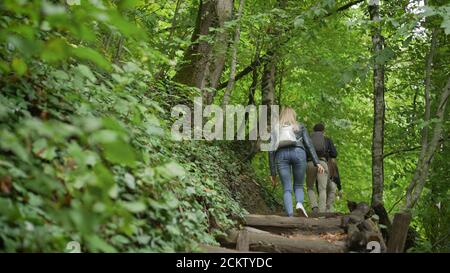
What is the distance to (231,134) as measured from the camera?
1378cm

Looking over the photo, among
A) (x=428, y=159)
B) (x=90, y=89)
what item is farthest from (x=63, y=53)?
(x=428, y=159)

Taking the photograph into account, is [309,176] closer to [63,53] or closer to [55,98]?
[55,98]

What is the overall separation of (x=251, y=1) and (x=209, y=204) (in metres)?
8.26

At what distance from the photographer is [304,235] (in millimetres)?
7723

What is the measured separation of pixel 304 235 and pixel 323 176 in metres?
2.75

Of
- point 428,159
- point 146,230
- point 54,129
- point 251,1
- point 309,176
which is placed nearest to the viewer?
point 54,129

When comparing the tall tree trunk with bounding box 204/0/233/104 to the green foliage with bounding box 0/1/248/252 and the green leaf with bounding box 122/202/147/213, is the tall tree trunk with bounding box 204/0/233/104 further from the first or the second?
the green leaf with bounding box 122/202/147/213

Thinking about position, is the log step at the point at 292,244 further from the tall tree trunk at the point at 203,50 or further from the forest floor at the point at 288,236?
the tall tree trunk at the point at 203,50

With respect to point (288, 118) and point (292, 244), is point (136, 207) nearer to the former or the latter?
point (292, 244)

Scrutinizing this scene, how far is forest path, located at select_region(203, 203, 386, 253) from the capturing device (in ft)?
20.3

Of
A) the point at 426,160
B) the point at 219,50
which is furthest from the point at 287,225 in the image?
the point at 219,50

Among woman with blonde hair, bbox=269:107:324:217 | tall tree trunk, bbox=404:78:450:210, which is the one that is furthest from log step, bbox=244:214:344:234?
tall tree trunk, bbox=404:78:450:210
